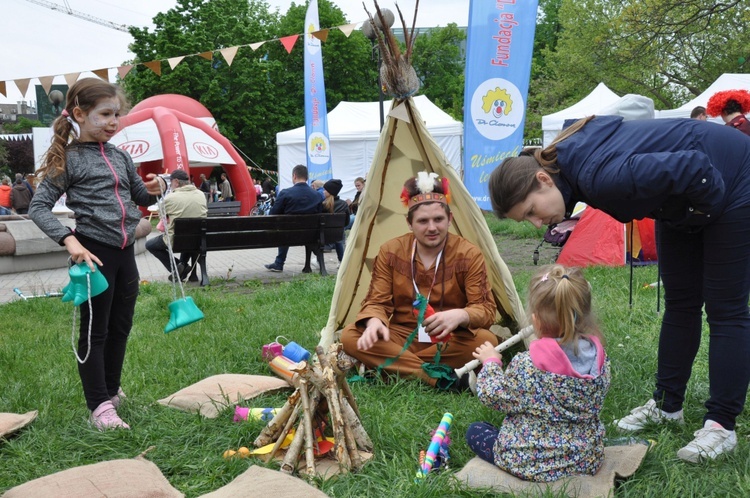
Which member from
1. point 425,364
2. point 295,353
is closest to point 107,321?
point 295,353

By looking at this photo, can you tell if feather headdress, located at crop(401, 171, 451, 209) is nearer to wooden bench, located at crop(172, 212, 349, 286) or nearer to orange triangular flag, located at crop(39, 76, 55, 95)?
wooden bench, located at crop(172, 212, 349, 286)

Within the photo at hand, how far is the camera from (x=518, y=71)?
324 inches

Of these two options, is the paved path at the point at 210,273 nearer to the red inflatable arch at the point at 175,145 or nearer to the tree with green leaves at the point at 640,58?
the red inflatable arch at the point at 175,145

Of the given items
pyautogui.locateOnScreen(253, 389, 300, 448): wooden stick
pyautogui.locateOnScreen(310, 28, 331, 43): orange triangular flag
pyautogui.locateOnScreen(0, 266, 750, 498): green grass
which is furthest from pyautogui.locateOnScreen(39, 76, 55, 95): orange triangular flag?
pyautogui.locateOnScreen(253, 389, 300, 448): wooden stick

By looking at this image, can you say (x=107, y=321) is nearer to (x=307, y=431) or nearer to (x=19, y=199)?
(x=307, y=431)

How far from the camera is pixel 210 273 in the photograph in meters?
9.54

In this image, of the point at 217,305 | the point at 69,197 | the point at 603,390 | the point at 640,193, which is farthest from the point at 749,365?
the point at 217,305

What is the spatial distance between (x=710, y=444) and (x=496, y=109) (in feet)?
20.1

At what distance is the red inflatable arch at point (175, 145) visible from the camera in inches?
729

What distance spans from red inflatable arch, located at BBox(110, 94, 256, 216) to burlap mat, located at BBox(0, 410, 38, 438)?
584 inches

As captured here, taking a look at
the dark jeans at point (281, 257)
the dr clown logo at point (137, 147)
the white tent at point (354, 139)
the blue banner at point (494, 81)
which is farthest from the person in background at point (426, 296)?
the dr clown logo at point (137, 147)

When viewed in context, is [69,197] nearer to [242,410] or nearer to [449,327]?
[242,410]

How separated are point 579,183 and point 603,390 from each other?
723 mm

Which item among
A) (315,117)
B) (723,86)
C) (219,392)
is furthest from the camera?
(315,117)
